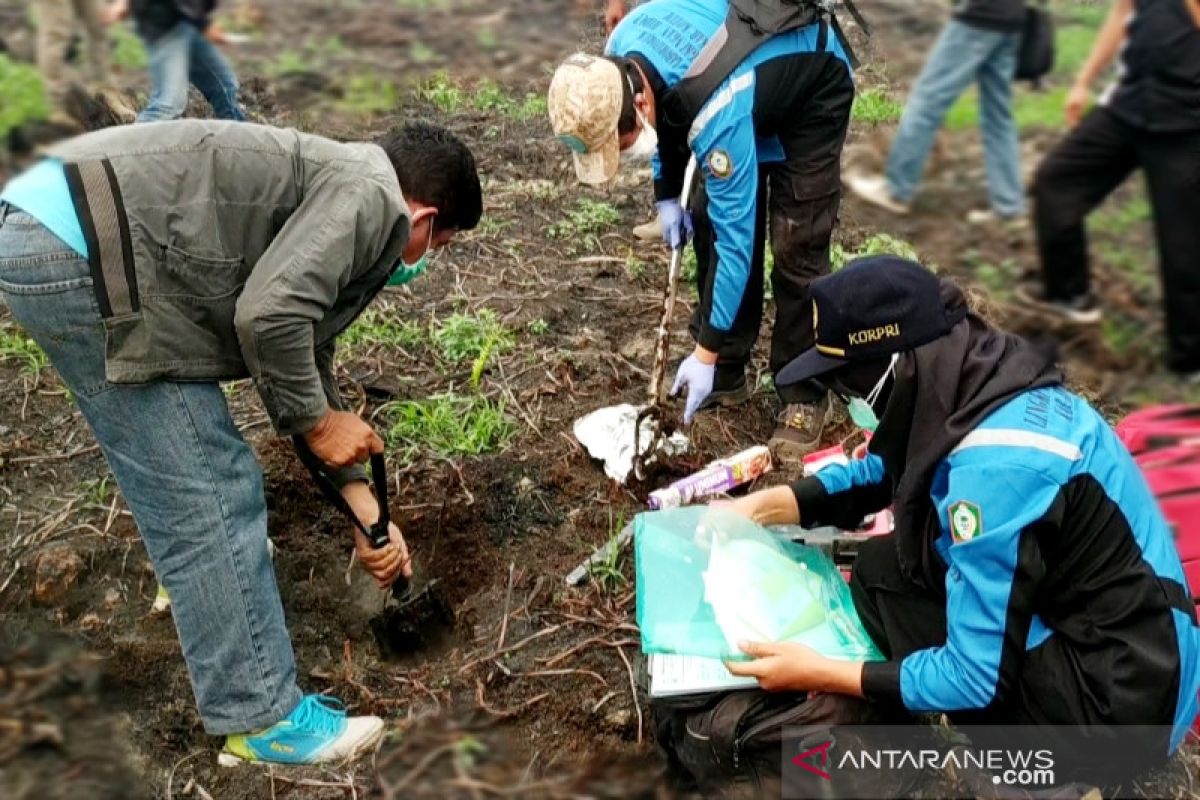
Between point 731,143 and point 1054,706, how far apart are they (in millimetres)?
1919

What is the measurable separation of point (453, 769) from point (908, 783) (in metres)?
1.26

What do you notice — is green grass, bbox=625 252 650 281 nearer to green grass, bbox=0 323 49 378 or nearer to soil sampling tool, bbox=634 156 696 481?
soil sampling tool, bbox=634 156 696 481

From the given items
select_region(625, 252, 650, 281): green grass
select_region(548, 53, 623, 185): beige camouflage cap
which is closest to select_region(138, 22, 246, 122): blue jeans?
select_region(548, 53, 623, 185): beige camouflage cap

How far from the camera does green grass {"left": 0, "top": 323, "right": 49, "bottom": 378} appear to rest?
4172 millimetres

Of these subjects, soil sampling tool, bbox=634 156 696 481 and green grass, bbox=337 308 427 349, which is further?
green grass, bbox=337 308 427 349

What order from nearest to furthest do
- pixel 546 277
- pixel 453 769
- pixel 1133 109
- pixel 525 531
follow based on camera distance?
1. pixel 1133 109
2. pixel 453 769
3. pixel 525 531
4. pixel 546 277

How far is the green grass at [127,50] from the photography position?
1.11m

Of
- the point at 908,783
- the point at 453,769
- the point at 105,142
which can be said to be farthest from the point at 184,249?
the point at 908,783

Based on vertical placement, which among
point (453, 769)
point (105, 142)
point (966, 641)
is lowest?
point (966, 641)

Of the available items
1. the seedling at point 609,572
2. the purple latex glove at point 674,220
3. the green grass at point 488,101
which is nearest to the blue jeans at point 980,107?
the seedling at point 609,572

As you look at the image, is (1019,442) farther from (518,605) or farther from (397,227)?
(518,605)

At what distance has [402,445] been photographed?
150 inches

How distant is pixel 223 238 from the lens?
7.47 ft

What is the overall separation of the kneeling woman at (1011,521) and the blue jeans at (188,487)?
55.4 inches
